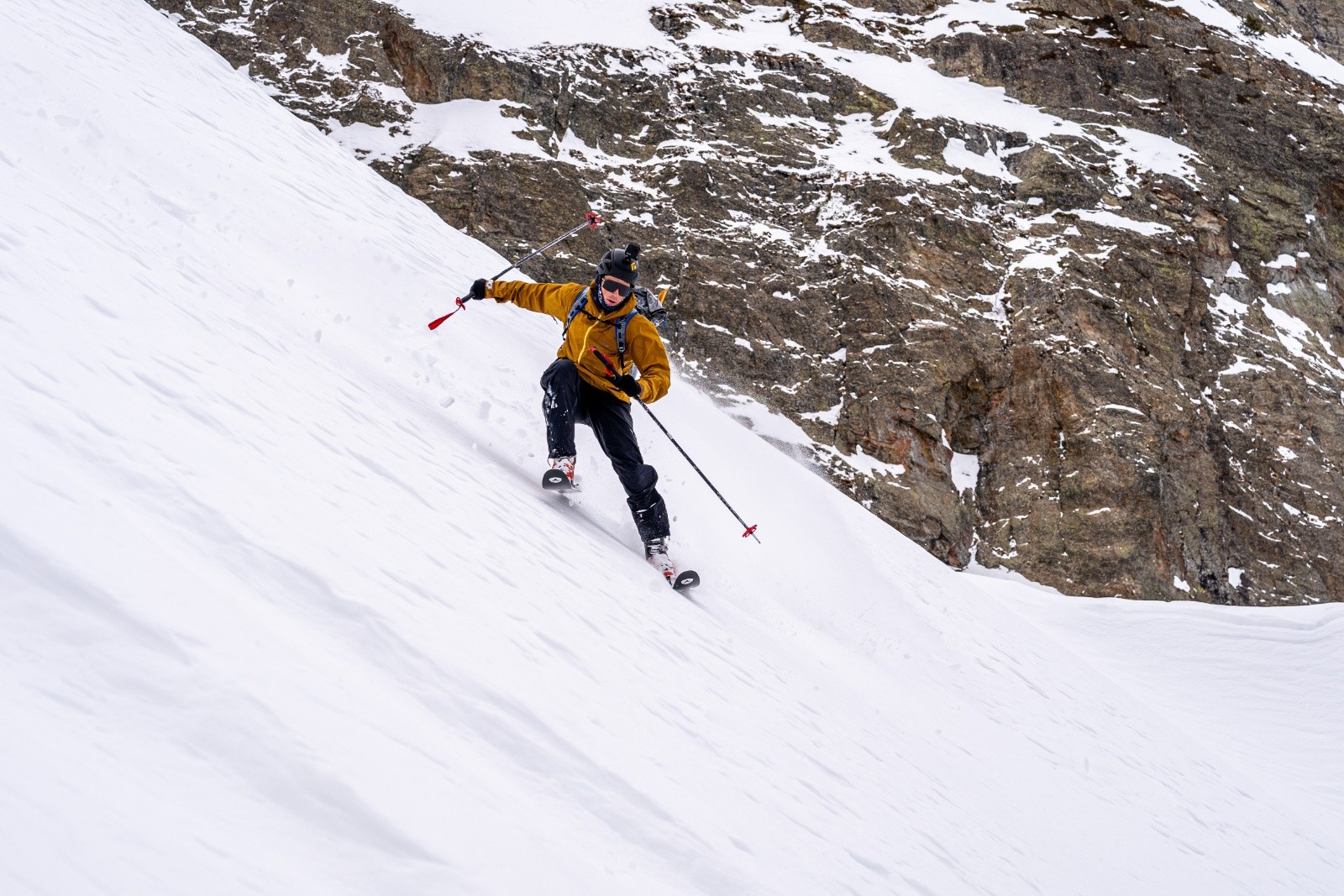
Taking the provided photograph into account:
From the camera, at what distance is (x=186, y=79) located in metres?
10.1

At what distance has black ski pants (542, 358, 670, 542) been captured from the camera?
236 inches

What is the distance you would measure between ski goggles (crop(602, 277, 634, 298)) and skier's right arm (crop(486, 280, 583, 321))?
0.36 meters

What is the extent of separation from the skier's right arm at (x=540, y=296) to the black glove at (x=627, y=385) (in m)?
0.71

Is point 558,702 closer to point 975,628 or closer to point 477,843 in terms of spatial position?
point 477,843

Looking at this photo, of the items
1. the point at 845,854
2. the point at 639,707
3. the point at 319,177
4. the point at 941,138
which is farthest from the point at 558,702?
the point at 941,138

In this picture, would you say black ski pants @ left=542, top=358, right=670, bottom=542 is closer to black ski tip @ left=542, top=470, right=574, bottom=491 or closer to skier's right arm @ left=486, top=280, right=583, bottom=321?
black ski tip @ left=542, top=470, right=574, bottom=491

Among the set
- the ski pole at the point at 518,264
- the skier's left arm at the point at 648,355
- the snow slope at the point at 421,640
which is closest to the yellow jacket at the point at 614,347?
the skier's left arm at the point at 648,355

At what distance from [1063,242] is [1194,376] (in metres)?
5.32

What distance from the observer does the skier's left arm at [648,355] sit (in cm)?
604

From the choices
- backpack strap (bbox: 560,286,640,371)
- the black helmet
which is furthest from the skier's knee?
the black helmet

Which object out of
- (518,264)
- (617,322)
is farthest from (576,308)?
(518,264)

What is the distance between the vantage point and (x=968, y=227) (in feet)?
84.4

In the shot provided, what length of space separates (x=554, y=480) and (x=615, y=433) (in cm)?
59

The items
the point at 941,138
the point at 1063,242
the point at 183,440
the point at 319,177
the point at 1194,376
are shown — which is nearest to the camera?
the point at 183,440
